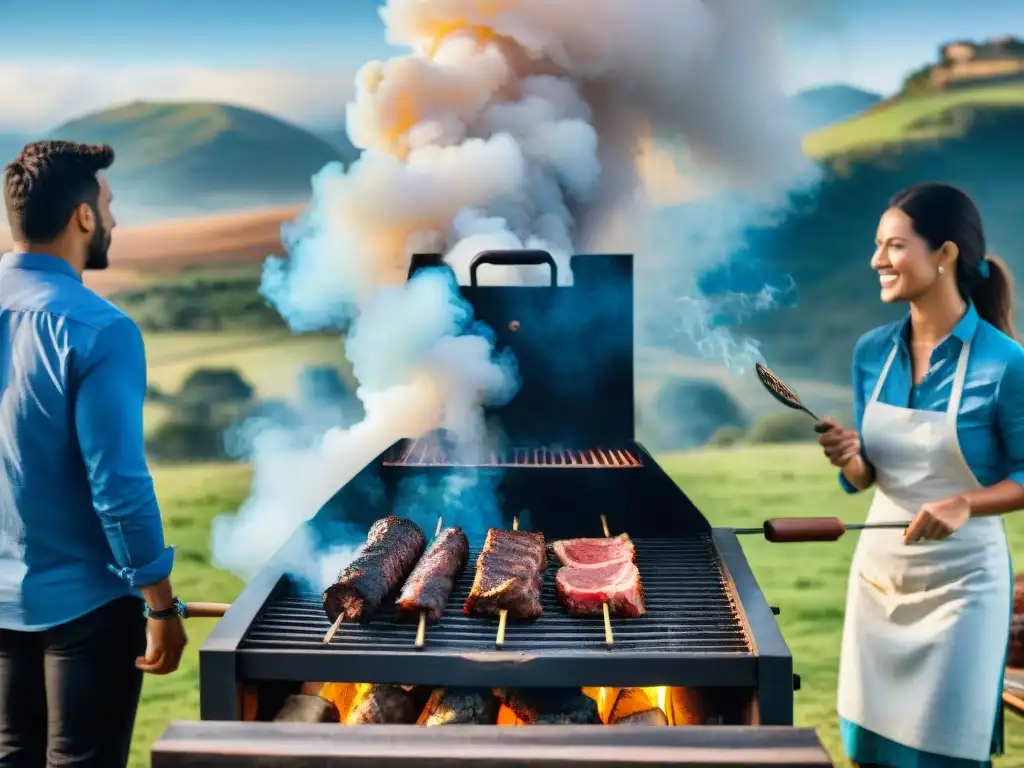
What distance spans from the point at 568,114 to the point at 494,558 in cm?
302

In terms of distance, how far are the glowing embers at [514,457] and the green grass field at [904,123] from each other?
740 cm

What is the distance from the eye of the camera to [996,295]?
283 centimetres

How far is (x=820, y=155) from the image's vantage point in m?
9.94

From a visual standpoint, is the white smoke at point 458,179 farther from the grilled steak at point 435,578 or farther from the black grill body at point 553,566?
the grilled steak at point 435,578

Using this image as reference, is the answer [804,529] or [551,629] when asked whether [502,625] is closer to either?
[551,629]

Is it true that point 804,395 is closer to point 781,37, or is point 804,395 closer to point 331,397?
point 781,37

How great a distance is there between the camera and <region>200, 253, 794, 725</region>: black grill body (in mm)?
2104

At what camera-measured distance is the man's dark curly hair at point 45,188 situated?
2227 mm

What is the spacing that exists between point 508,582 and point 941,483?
146 centimetres

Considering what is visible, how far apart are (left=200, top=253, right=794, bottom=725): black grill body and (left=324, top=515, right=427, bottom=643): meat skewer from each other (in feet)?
0.19

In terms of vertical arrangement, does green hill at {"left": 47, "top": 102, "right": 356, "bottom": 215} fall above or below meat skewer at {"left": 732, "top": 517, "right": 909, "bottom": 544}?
above

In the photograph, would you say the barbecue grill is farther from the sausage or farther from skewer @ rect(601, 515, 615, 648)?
the sausage

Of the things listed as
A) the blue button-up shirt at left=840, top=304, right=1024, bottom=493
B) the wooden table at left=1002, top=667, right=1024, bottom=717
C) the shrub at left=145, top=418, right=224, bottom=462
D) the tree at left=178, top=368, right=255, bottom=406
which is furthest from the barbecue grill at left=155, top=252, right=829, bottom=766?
the tree at left=178, top=368, right=255, bottom=406

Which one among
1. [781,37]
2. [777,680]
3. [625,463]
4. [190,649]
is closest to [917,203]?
[625,463]
